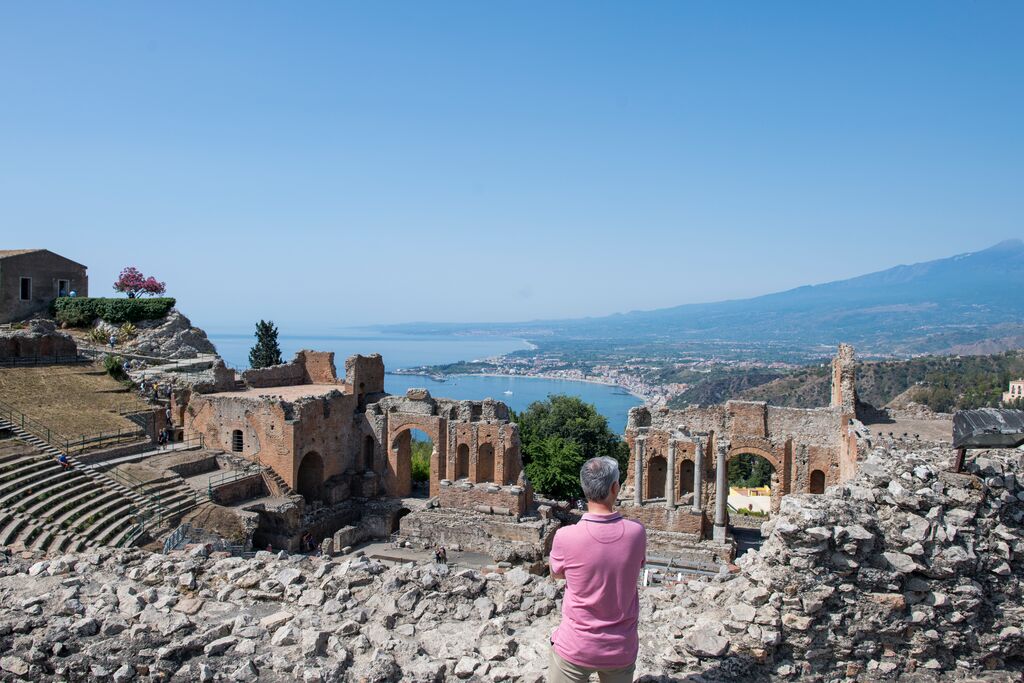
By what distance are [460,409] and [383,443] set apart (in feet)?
11.4

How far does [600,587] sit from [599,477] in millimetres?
863

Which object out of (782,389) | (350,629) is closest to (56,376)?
(350,629)

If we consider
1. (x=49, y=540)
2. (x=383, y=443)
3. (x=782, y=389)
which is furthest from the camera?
(x=782, y=389)

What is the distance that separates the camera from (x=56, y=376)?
27781 mm

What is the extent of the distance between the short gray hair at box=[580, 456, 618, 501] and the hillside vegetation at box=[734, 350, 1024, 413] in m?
57.2

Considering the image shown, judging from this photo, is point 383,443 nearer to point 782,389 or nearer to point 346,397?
point 346,397

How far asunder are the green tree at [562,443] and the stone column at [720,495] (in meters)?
7.87

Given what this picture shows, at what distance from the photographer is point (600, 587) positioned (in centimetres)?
565

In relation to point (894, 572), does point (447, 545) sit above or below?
below

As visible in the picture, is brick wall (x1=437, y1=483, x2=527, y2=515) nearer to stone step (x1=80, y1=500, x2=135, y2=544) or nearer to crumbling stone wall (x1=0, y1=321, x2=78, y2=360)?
stone step (x1=80, y1=500, x2=135, y2=544)

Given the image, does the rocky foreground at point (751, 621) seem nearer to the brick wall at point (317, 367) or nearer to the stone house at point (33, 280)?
the brick wall at point (317, 367)

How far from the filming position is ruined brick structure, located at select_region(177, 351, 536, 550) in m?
25.7

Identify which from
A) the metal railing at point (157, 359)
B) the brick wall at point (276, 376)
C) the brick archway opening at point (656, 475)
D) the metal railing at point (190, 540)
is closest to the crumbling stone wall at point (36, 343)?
the metal railing at point (157, 359)

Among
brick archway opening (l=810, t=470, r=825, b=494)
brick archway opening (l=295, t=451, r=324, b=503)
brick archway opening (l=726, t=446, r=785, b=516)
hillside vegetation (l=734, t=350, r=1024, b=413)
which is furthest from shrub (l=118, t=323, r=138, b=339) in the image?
hillside vegetation (l=734, t=350, r=1024, b=413)
